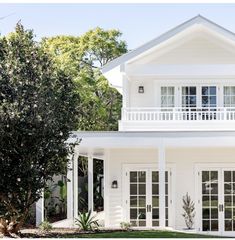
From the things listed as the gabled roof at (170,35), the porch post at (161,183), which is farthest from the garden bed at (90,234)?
the gabled roof at (170,35)

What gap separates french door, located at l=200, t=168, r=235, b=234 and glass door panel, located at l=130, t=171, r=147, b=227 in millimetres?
2059

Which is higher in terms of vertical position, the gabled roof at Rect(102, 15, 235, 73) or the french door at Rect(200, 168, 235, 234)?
the gabled roof at Rect(102, 15, 235, 73)

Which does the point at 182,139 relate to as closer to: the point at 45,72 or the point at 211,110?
the point at 211,110

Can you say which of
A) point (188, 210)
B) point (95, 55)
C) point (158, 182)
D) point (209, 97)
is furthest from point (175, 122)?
point (95, 55)

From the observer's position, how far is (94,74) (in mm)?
34969

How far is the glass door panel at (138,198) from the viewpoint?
21297 millimetres

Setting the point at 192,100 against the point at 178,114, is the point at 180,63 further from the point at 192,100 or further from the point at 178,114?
the point at 178,114

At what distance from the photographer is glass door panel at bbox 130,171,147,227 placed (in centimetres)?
2130

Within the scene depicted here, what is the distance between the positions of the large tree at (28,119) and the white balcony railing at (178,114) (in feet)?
22.7

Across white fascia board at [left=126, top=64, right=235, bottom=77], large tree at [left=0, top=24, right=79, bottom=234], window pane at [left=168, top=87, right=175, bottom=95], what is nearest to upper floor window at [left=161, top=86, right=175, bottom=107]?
window pane at [left=168, top=87, right=175, bottom=95]

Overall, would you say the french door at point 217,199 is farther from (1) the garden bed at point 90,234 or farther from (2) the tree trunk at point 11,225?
(2) the tree trunk at point 11,225

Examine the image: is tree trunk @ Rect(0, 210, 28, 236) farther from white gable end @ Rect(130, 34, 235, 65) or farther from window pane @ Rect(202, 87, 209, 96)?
window pane @ Rect(202, 87, 209, 96)

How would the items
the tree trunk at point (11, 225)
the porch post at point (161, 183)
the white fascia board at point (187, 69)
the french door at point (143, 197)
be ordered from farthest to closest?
the white fascia board at point (187, 69) → the french door at point (143, 197) → the porch post at point (161, 183) → the tree trunk at point (11, 225)

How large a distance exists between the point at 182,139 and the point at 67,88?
545 cm
